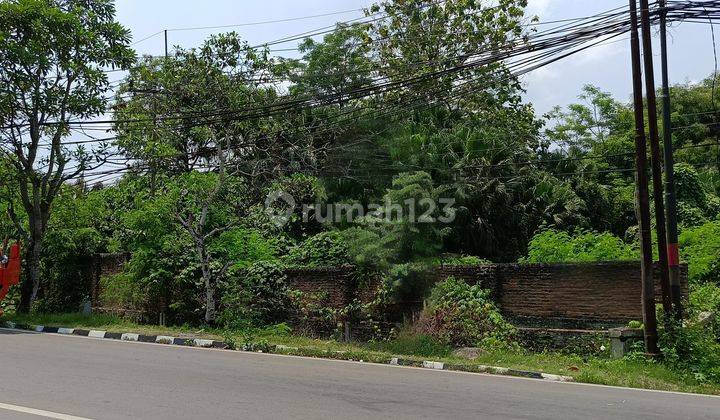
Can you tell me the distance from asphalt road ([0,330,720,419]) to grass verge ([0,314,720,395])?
86 centimetres

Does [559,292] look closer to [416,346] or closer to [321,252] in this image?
[416,346]

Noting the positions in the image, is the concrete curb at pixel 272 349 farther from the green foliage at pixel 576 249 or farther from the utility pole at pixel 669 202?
the green foliage at pixel 576 249

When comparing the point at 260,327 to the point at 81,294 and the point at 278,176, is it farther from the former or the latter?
the point at 81,294

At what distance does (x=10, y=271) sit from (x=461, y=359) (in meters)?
14.1

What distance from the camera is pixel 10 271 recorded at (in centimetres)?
1969

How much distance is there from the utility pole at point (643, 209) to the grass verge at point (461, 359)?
630 millimetres

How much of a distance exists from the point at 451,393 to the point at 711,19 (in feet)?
27.8

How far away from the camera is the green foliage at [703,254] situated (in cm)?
1656

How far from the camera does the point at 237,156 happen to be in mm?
23844

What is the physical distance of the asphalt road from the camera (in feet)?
24.9

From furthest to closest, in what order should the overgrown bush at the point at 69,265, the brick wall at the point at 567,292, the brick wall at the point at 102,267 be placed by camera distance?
the overgrown bush at the point at 69,265 < the brick wall at the point at 102,267 < the brick wall at the point at 567,292

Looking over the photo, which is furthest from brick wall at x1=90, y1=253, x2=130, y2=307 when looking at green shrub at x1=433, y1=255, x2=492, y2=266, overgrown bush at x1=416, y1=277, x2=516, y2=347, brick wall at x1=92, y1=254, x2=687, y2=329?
overgrown bush at x1=416, y1=277, x2=516, y2=347

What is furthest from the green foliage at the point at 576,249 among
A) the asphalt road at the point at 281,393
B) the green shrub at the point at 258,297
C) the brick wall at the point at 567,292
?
the green shrub at the point at 258,297

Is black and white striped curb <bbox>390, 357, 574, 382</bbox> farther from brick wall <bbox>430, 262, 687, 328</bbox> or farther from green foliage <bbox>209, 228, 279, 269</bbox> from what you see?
green foliage <bbox>209, 228, 279, 269</bbox>
